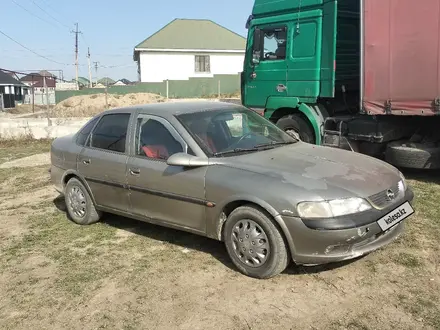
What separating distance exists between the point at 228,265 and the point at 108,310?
3.93ft

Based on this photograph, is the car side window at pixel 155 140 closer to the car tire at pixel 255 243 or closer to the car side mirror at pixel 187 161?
the car side mirror at pixel 187 161

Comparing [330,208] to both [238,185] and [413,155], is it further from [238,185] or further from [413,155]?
[413,155]

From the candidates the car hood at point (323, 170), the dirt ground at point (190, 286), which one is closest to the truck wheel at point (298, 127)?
the dirt ground at point (190, 286)

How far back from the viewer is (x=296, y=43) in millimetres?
8609

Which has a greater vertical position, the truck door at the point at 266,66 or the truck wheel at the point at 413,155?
the truck door at the point at 266,66

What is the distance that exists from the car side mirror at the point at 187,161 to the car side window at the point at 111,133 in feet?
3.38

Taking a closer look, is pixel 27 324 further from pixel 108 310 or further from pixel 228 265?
pixel 228 265

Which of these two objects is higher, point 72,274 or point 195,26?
point 195,26

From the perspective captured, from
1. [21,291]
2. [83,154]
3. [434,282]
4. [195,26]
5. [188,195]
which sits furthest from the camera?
[195,26]

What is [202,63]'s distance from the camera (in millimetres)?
40656

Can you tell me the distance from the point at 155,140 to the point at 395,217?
2.48 meters

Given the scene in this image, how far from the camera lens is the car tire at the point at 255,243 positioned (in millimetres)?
3979

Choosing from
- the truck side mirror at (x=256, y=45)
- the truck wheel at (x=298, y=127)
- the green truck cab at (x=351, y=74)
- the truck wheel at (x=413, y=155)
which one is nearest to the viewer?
the green truck cab at (x=351, y=74)

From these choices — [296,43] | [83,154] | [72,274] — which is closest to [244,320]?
[72,274]
